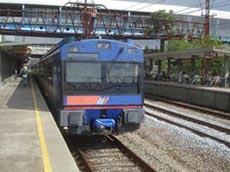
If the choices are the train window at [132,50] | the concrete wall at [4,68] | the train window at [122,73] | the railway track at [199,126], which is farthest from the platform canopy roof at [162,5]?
the train window at [122,73]

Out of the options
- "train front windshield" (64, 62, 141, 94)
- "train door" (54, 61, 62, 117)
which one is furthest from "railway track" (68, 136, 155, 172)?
"train front windshield" (64, 62, 141, 94)

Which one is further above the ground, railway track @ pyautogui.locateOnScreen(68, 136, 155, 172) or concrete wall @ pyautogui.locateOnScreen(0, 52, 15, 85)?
concrete wall @ pyautogui.locateOnScreen(0, 52, 15, 85)

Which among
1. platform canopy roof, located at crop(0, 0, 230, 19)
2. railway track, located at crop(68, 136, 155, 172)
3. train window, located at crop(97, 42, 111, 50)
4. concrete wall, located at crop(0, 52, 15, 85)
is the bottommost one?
railway track, located at crop(68, 136, 155, 172)

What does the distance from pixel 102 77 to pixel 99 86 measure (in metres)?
0.25

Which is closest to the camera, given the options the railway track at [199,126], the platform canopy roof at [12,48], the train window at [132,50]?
the train window at [132,50]

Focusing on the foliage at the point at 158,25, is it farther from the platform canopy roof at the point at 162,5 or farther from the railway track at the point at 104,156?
the railway track at the point at 104,156

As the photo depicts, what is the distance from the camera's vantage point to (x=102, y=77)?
11.2 metres

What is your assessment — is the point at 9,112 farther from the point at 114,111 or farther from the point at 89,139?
the point at 114,111

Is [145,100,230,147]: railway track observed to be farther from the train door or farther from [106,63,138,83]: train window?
the train door

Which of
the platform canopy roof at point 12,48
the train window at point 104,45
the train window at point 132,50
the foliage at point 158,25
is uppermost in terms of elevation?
the foliage at point 158,25

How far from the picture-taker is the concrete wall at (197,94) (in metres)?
21.9

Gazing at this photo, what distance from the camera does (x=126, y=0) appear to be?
3155 inches

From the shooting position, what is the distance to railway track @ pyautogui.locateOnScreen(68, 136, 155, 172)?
30.2 ft

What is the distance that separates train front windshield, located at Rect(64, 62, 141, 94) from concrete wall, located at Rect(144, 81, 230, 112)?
1077 cm
